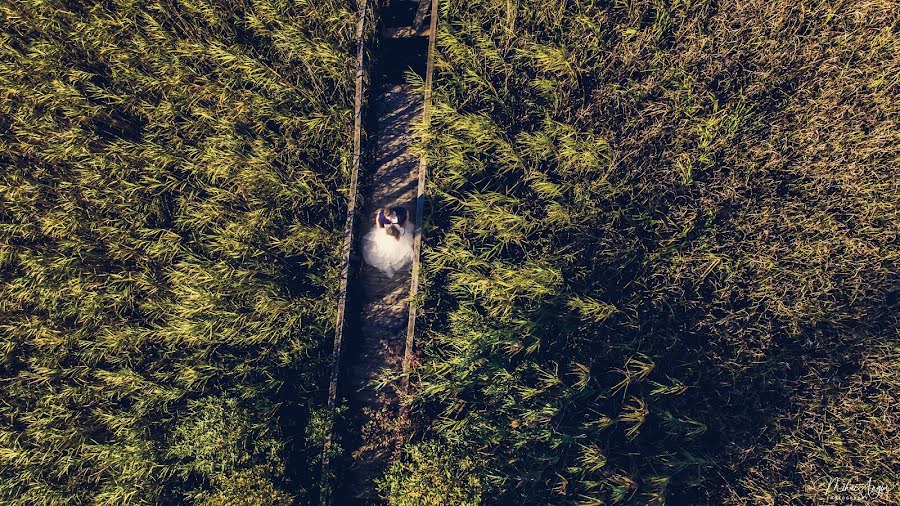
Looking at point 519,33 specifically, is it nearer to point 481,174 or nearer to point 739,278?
point 481,174

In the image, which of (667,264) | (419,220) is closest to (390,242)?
(419,220)

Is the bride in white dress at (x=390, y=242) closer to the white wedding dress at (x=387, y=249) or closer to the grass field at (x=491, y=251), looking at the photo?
the white wedding dress at (x=387, y=249)

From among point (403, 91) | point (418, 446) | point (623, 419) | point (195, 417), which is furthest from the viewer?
point (403, 91)

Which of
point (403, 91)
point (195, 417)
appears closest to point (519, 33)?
point (403, 91)

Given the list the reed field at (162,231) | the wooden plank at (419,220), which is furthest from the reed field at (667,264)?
the reed field at (162,231)

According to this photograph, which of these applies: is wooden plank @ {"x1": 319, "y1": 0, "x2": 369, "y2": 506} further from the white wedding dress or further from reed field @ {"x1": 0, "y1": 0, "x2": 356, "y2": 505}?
the white wedding dress

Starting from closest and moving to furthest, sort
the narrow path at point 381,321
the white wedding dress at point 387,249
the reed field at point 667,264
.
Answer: the reed field at point 667,264 → the narrow path at point 381,321 → the white wedding dress at point 387,249

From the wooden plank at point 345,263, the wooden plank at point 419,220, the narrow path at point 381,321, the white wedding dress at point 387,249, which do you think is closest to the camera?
the wooden plank at point 345,263
